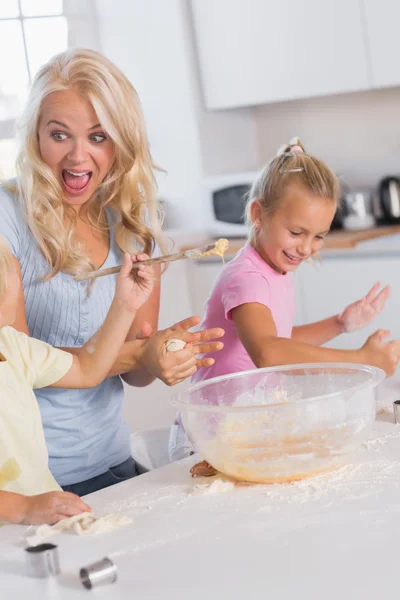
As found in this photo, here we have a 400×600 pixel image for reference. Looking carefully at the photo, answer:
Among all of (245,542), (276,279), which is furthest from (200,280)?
(245,542)

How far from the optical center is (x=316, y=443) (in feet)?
4.22

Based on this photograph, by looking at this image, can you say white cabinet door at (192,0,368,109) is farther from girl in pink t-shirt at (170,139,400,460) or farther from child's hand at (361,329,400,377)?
child's hand at (361,329,400,377)

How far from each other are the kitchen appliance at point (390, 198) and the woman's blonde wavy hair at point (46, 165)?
2.02 m

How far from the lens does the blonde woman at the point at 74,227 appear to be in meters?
1.69

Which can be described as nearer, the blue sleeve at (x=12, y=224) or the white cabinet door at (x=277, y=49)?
the blue sleeve at (x=12, y=224)

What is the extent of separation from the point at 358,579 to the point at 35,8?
11.7 ft

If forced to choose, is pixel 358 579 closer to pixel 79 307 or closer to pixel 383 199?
pixel 79 307

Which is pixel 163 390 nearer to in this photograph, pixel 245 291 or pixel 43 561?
pixel 245 291

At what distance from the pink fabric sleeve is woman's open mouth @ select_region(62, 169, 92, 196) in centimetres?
36

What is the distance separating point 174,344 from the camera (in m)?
1.55

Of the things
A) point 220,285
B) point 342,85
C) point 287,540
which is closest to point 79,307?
point 220,285

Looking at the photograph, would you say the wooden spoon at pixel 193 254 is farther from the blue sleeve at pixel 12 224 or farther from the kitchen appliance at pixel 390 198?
the kitchen appliance at pixel 390 198

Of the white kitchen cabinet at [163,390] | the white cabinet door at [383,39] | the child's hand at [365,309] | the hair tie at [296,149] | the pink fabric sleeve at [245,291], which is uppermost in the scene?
the white cabinet door at [383,39]

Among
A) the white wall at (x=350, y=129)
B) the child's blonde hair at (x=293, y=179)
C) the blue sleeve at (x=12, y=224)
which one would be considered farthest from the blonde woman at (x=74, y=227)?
the white wall at (x=350, y=129)
